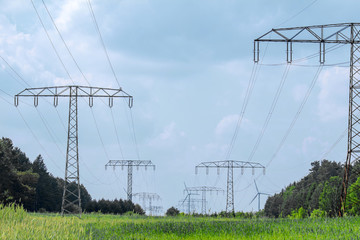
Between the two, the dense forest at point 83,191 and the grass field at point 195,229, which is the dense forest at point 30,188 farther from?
the grass field at point 195,229

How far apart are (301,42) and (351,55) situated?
12.0ft

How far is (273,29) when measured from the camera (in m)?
35.8

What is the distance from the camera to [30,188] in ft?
292

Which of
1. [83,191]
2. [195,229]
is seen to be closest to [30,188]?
[195,229]

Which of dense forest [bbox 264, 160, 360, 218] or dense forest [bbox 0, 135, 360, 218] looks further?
dense forest [bbox 264, 160, 360, 218]

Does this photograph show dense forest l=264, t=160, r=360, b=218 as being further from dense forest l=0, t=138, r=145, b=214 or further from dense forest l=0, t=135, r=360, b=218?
dense forest l=0, t=138, r=145, b=214

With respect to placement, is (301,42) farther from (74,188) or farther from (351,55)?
(74,188)

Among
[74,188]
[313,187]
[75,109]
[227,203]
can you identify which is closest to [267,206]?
[313,187]

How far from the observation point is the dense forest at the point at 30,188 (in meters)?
81.0

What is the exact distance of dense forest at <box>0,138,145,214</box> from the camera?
8100 centimetres

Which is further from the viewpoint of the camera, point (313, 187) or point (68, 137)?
point (313, 187)

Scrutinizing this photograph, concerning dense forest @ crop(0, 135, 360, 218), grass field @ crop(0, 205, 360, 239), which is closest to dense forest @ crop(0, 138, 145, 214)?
dense forest @ crop(0, 135, 360, 218)

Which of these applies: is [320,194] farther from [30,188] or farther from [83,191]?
[83,191]

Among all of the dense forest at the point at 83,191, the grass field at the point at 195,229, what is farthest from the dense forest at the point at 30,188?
the grass field at the point at 195,229
